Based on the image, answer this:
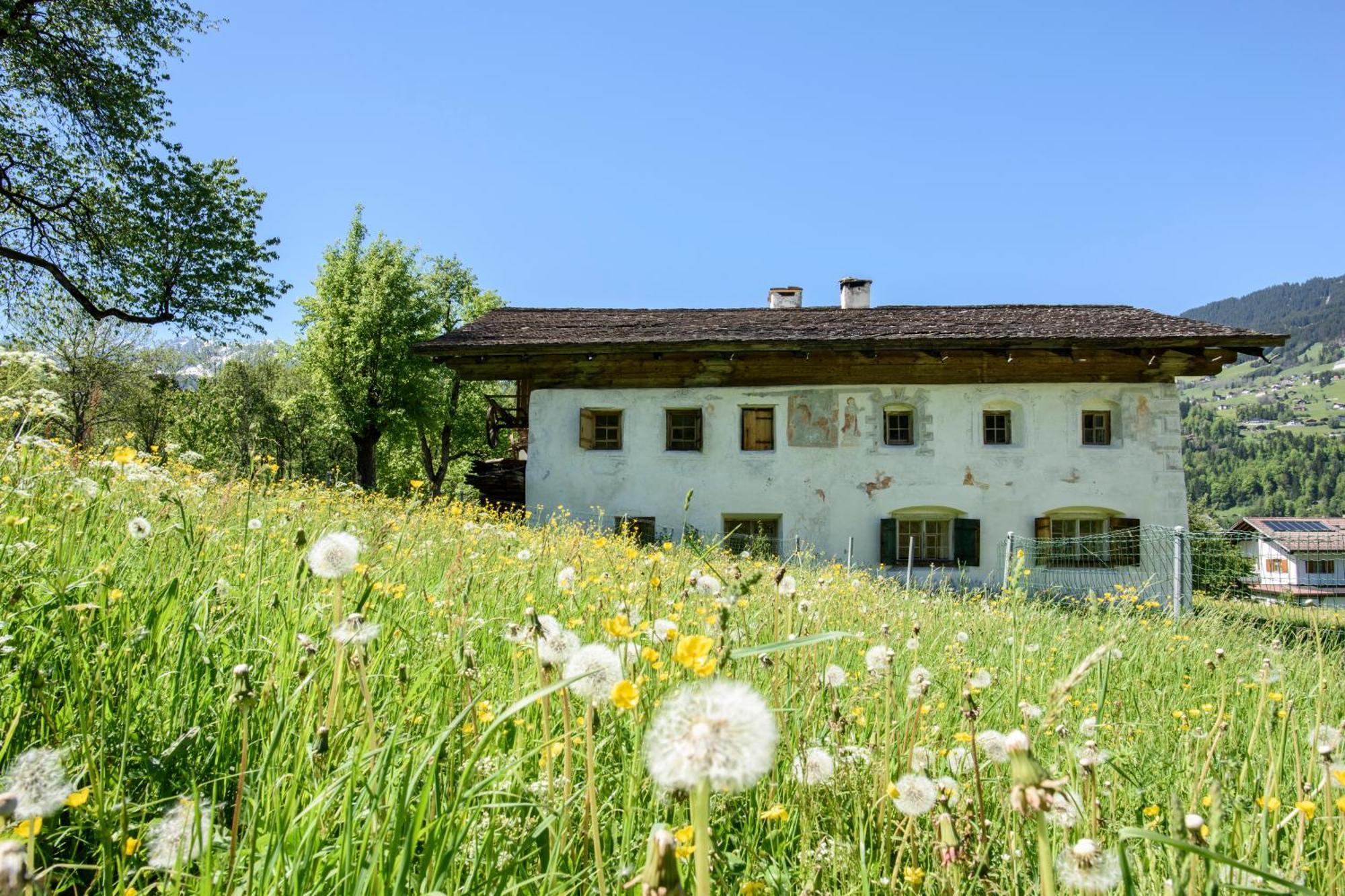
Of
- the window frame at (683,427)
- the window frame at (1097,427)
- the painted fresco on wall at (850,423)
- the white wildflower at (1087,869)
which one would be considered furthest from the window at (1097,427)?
the white wildflower at (1087,869)

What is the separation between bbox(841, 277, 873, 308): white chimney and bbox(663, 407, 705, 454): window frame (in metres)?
6.88

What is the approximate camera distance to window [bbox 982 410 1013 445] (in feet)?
59.9

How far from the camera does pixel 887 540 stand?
17453 millimetres

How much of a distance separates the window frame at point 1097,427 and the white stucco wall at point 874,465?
0.18m

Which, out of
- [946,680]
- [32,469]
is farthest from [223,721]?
[32,469]

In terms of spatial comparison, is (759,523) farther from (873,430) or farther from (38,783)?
(38,783)

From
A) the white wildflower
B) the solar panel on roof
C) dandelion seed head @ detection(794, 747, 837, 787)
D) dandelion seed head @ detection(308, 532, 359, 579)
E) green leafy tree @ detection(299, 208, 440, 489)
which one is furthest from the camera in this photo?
the solar panel on roof

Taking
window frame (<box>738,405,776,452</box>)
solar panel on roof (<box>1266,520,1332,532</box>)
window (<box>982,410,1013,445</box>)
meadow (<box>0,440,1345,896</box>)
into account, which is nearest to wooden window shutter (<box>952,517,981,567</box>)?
window (<box>982,410,1013,445</box>)

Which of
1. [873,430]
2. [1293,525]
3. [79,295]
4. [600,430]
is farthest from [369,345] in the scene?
[1293,525]

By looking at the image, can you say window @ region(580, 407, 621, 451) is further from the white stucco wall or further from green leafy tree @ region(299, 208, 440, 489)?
green leafy tree @ region(299, 208, 440, 489)

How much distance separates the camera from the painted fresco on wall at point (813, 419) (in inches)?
707

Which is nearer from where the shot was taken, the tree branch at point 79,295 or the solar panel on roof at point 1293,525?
the tree branch at point 79,295

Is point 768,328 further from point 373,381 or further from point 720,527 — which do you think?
point 373,381

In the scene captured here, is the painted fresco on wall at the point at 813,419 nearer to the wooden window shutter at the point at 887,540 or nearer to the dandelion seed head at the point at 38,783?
the wooden window shutter at the point at 887,540
